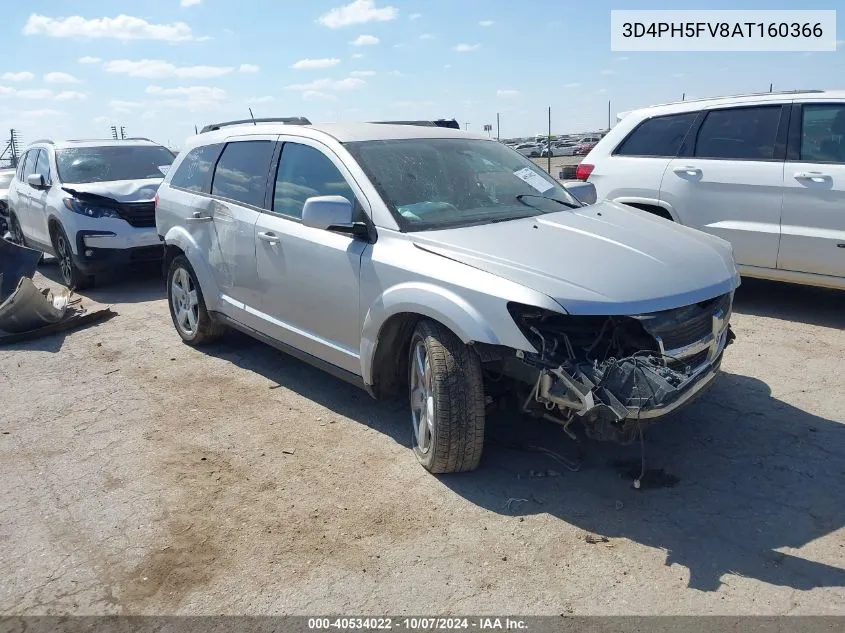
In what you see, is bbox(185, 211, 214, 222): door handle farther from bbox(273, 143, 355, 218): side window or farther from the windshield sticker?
the windshield sticker

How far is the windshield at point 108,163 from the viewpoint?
30.1 ft

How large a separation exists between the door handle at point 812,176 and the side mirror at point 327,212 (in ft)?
13.3

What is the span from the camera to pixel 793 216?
6066 millimetres

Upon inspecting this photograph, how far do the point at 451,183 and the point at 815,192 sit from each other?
11.1 feet

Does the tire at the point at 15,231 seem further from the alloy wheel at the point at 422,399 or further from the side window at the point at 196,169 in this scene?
the alloy wheel at the point at 422,399

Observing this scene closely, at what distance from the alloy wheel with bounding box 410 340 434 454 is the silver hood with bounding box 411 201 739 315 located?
0.56 metres

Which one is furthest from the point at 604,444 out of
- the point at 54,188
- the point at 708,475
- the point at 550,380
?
the point at 54,188

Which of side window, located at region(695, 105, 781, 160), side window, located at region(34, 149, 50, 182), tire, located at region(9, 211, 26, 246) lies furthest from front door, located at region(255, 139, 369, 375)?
tire, located at region(9, 211, 26, 246)

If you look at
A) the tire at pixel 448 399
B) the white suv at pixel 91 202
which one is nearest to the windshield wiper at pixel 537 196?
the tire at pixel 448 399

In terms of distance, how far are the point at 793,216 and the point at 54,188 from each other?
26.8 ft

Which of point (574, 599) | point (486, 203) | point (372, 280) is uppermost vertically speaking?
point (486, 203)

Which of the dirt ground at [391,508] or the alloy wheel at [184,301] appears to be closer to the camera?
the dirt ground at [391,508]

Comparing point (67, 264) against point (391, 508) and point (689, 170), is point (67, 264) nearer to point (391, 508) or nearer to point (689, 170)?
point (391, 508)

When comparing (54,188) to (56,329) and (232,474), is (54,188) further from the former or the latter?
(232,474)
